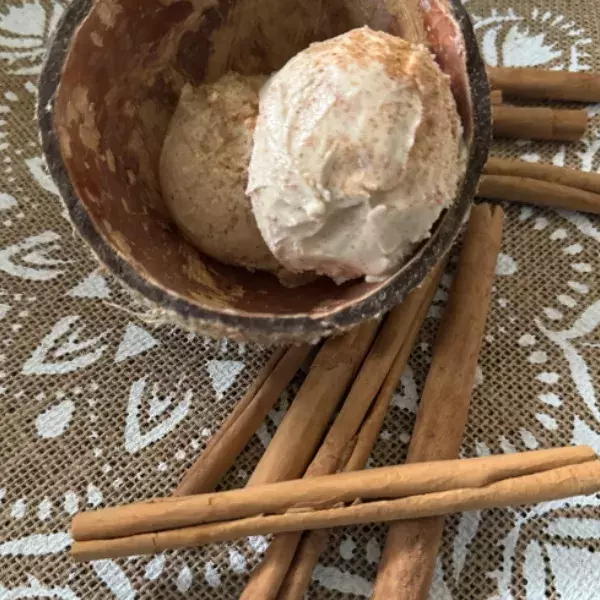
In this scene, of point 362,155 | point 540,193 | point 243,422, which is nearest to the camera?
point 362,155

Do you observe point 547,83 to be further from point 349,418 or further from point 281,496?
point 281,496

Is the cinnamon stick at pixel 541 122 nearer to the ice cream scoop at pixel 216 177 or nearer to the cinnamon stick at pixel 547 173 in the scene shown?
the cinnamon stick at pixel 547 173

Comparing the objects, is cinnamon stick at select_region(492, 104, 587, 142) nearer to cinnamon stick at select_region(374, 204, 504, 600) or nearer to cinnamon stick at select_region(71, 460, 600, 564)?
cinnamon stick at select_region(374, 204, 504, 600)

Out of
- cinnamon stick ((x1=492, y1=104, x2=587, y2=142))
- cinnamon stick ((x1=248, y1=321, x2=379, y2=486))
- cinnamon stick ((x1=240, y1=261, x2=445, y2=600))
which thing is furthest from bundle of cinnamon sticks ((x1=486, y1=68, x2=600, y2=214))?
cinnamon stick ((x1=248, y1=321, x2=379, y2=486))

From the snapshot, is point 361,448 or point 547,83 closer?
point 361,448

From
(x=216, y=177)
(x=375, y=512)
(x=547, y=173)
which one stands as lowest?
(x=375, y=512)

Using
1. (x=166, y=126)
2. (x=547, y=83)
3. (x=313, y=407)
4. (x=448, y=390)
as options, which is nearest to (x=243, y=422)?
(x=313, y=407)

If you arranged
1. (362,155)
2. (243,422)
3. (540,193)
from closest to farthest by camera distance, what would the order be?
(362,155) < (243,422) < (540,193)
